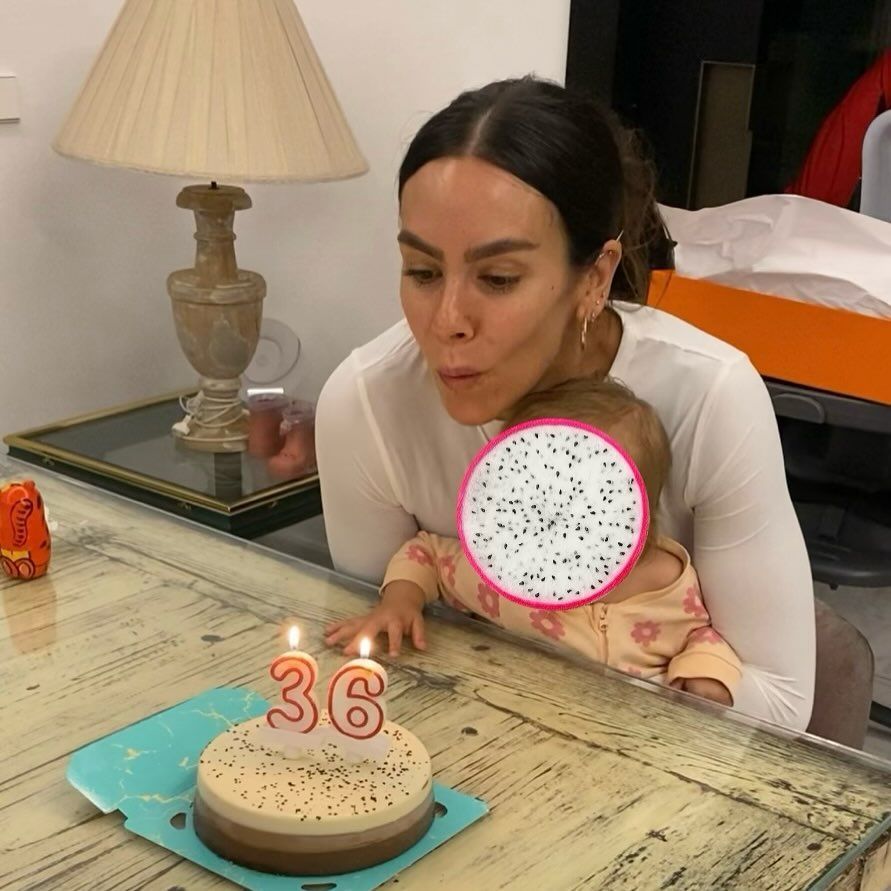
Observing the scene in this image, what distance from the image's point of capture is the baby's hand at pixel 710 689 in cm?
119

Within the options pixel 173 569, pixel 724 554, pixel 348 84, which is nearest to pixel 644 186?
pixel 724 554

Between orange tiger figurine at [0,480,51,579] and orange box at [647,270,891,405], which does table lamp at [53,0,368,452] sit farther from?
orange tiger figurine at [0,480,51,579]

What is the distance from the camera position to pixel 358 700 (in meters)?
0.88

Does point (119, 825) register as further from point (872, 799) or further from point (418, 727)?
point (872, 799)

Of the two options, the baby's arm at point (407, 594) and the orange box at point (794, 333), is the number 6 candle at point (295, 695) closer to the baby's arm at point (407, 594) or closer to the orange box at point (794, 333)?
the baby's arm at point (407, 594)

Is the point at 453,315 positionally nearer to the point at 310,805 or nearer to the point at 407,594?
the point at 407,594

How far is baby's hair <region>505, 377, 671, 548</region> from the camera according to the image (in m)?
1.16

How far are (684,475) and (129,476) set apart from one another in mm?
1085

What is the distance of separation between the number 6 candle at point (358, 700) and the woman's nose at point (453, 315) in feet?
1.19

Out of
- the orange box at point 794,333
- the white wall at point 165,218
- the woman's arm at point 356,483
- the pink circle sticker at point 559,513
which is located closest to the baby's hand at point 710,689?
the pink circle sticker at point 559,513

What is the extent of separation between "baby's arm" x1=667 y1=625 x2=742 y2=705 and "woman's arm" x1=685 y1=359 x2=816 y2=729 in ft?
0.15

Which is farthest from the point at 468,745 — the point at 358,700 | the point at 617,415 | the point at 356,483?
the point at 356,483

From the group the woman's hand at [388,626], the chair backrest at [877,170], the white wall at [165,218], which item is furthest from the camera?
the white wall at [165,218]

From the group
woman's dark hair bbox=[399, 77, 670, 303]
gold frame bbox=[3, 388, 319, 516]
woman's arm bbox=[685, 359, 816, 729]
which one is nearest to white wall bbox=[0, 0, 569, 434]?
gold frame bbox=[3, 388, 319, 516]
